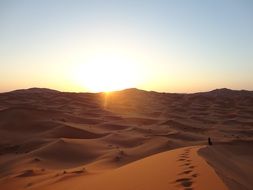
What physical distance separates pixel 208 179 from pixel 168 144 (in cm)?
829

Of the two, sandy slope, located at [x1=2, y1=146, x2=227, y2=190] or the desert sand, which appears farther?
the desert sand

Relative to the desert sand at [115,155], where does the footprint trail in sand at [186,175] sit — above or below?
above

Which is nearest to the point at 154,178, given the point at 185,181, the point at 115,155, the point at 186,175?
the point at 186,175

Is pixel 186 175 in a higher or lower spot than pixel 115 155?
higher

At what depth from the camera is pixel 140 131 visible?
18.0 metres

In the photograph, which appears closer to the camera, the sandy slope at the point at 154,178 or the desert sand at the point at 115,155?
the sandy slope at the point at 154,178

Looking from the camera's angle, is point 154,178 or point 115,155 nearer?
point 154,178

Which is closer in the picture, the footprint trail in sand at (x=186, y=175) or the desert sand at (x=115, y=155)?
the footprint trail in sand at (x=186, y=175)

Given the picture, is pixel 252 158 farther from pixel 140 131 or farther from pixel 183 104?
pixel 183 104

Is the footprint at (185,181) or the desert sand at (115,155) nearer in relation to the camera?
the footprint at (185,181)

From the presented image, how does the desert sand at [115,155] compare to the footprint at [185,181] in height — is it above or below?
below

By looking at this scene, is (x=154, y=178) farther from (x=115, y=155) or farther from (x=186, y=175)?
(x=115, y=155)

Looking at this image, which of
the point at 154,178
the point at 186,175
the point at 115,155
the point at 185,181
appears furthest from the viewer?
the point at 115,155

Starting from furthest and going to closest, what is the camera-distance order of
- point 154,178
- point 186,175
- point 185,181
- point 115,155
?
point 115,155 → point 154,178 → point 186,175 → point 185,181
